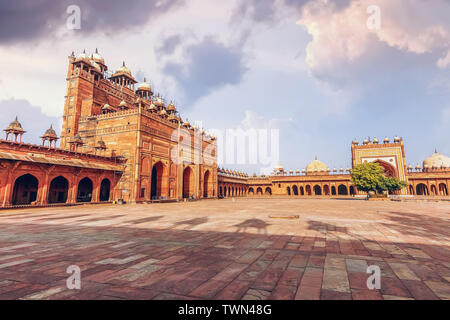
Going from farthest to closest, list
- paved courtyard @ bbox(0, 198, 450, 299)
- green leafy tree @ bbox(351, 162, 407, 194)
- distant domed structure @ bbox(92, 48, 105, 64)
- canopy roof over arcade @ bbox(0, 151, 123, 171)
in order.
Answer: distant domed structure @ bbox(92, 48, 105, 64) → green leafy tree @ bbox(351, 162, 407, 194) → canopy roof over arcade @ bbox(0, 151, 123, 171) → paved courtyard @ bbox(0, 198, 450, 299)

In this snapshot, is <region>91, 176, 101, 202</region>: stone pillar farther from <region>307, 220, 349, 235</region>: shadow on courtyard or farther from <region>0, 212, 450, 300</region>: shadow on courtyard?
<region>307, 220, 349, 235</region>: shadow on courtyard

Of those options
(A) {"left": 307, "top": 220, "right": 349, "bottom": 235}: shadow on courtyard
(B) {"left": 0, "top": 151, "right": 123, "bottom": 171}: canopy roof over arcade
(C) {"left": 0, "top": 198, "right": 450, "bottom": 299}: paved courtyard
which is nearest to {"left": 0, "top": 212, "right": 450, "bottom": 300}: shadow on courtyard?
(C) {"left": 0, "top": 198, "right": 450, "bottom": 299}: paved courtyard

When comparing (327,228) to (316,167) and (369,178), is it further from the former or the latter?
(316,167)

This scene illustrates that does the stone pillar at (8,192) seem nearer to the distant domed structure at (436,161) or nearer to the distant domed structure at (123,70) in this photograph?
the distant domed structure at (123,70)

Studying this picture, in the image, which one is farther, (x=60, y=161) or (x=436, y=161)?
(x=436, y=161)

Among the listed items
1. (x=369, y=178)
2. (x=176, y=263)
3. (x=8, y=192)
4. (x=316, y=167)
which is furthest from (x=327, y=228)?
(x=316, y=167)

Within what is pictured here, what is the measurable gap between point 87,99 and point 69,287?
33.9 m

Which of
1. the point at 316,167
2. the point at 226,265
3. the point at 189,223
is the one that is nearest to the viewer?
the point at 226,265

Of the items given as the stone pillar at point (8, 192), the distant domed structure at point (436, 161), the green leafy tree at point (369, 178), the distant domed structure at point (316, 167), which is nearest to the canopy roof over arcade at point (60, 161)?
the stone pillar at point (8, 192)

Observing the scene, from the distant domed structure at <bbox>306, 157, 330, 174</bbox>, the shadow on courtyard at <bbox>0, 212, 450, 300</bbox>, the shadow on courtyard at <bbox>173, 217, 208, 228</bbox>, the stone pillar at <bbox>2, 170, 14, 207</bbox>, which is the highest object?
the distant domed structure at <bbox>306, 157, 330, 174</bbox>

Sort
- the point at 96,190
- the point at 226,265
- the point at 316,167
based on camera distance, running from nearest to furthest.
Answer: the point at 226,265, the point at 96,190, the point at 316,167

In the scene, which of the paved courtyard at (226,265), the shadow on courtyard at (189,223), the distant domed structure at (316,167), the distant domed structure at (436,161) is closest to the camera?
the paved courtyard at (226,265)
